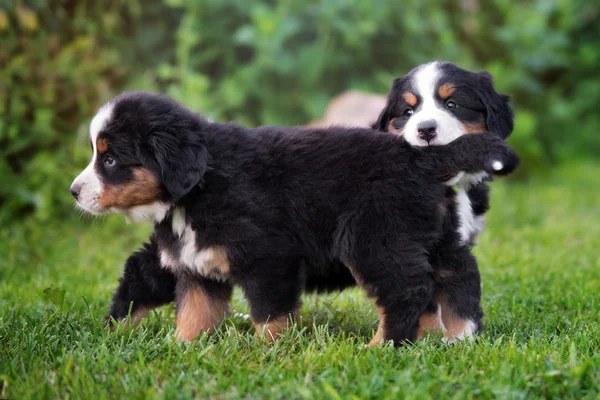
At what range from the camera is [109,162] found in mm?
3420

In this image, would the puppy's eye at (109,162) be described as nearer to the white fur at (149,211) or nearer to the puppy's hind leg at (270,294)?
the white fur at (149,211)

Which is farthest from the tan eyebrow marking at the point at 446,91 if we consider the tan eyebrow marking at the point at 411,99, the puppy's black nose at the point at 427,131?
the puppy's black nose at the point at 427,131

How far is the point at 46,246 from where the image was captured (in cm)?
585

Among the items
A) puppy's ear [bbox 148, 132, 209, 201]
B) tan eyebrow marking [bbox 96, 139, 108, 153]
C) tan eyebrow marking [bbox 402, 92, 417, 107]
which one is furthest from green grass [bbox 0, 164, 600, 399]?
tan eyebrow marking [bbox 402, 92, 417, 107]

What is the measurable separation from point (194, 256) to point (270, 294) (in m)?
0.39

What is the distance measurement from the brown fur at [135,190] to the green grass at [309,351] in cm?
57

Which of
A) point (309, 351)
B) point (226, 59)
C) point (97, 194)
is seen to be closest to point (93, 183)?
point (97, 194)

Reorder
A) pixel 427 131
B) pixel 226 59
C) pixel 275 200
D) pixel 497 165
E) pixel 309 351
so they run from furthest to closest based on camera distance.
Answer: pixel 226 59 → pixel 427 131 → pixel 275 200 → pixel 497 165 → pixel 309 351

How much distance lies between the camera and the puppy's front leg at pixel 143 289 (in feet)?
12.3

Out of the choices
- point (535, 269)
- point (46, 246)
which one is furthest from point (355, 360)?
point (46, 246)

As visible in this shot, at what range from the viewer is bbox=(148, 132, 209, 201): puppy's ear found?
3.29m

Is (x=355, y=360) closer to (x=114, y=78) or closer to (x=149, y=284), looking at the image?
(x=149, y=284)

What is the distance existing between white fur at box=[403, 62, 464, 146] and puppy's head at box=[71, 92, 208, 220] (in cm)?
103

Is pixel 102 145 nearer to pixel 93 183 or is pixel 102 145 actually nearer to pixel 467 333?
pixel 93 183
